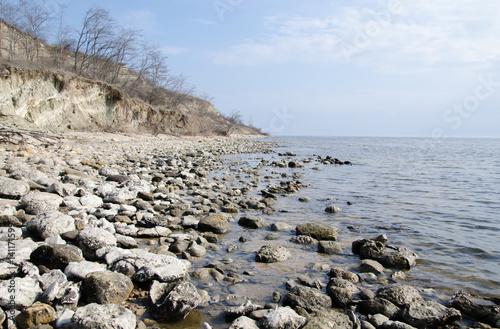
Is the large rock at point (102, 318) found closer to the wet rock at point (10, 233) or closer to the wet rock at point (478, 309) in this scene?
the wet rock at point (10, 233)

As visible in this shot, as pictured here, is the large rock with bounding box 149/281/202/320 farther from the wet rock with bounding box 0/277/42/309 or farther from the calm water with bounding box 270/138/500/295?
the calm water with bounding box 270/138/500/295

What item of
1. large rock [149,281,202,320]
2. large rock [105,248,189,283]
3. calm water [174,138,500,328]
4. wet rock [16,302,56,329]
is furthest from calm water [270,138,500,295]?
wet rock [16,302,56,329]

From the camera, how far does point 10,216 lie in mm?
3740

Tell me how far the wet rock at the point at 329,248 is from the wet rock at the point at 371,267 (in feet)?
1.78

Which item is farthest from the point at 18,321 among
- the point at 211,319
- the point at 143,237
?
the point at 143,237

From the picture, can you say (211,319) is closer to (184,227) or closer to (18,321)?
(18,321)

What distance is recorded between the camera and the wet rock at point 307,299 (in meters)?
2.82

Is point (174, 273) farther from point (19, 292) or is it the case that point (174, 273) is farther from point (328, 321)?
point (328, 321)

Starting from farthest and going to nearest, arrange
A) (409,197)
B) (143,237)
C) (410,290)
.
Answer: (409,197) < (143,237) < (410,290)

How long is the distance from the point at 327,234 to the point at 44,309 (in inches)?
147

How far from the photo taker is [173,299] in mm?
2623

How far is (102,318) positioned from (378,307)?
2271mm

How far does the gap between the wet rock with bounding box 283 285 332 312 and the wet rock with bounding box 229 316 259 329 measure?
0.48 metres

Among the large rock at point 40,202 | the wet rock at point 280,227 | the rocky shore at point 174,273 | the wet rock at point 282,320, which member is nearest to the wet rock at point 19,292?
the rocky shore at point 174,273
